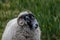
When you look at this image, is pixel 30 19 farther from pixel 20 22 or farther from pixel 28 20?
pixel 20 22

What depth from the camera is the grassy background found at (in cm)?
706

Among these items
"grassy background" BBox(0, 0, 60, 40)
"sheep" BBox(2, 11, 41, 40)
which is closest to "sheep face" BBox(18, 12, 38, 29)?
"sheep" BBox(2, 11, 41, 40)

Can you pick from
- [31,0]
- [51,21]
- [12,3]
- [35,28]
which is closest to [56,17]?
[51,21]

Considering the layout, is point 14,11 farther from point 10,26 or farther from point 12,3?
point 10,26

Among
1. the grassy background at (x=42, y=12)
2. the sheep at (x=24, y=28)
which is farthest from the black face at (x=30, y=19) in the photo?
the grassy background at (x=42, y=12)

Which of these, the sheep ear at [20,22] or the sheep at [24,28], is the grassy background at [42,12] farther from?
the sheep ear at [20,22]

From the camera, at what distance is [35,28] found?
5.46 meters

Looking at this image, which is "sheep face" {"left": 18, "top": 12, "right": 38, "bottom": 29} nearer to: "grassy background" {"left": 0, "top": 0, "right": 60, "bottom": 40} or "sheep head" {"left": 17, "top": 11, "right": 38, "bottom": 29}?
"sheep head" {"left": 17, "top": 11, "right": 38, "bottom": 29}

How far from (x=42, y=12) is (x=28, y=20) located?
209 centimetres

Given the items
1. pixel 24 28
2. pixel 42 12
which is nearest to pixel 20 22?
pixel 24 28

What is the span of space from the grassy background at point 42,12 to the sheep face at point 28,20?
1625 mm

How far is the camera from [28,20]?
17.7 ft

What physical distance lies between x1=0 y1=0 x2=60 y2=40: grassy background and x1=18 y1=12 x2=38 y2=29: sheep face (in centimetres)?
163

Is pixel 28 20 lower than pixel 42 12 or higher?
lower
